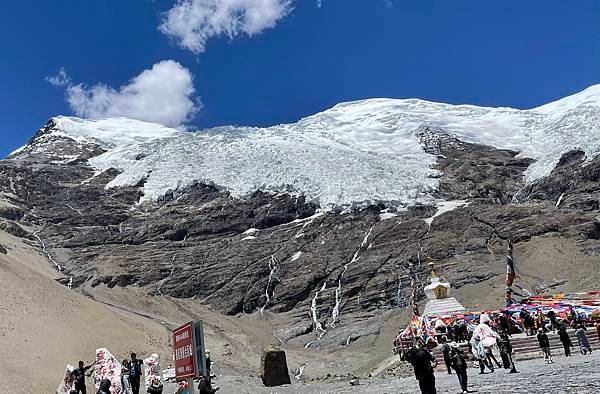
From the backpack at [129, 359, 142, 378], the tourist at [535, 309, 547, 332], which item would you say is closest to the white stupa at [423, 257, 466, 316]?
the tourist at [535, 309, 547, 332]

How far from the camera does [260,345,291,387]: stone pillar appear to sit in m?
29.9

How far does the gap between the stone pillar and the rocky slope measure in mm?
19283

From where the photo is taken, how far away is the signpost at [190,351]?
9.70 m

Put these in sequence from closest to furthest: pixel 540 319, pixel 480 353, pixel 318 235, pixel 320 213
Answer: pixel 480 353, pixel 540 319, pixel 318 235, pixel 320 213

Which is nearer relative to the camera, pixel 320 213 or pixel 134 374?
pixel 134 374

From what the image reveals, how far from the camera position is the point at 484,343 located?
19047 mm

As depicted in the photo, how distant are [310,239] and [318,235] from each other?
4.80 feet

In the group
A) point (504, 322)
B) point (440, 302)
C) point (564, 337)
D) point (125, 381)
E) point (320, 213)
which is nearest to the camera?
point (125, 381)

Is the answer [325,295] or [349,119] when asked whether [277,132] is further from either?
[325,295]

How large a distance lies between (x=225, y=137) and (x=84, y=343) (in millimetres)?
101292

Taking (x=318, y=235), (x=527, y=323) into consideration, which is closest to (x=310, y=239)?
(x=318, y=235)

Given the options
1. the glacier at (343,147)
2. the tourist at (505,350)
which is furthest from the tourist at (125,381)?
the glacier at (343,147)

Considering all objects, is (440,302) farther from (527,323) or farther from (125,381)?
(125,381)

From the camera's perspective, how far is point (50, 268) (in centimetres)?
7831
